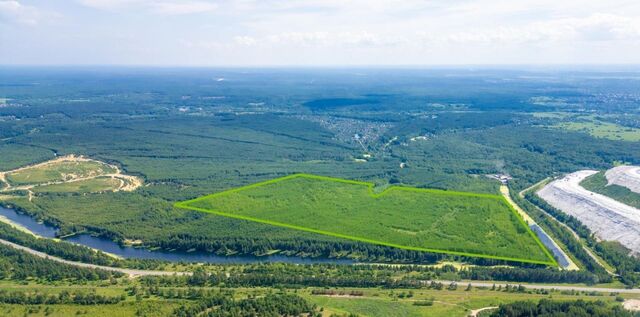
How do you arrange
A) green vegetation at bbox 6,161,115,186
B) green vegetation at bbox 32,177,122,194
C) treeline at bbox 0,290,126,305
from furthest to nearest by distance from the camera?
green vegetation at bbox 6,161,115,186 < green vegetation at bbox 32,177,122,194 < treeline at bbox 0,290,126,305

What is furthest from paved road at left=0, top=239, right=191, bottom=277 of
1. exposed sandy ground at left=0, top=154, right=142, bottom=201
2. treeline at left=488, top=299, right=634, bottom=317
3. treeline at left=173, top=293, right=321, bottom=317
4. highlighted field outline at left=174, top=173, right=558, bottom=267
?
treeline at left=488, top=299, right=634, bottom=317

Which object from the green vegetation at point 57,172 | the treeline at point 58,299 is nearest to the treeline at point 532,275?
the treeline at point 58,299

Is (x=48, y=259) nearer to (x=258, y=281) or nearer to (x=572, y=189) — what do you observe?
(x=258, y=281)

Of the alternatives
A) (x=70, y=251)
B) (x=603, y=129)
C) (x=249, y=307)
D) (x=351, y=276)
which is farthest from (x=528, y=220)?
(x=603, y=129)

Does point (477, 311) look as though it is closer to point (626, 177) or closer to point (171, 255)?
point (171, 255)

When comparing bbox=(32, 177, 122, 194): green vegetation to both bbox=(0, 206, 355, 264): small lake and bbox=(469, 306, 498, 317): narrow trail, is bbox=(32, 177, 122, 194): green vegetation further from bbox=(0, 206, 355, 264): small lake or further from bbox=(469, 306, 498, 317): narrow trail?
Answer: bbox=(469, 306, 498, 317): narrow trail

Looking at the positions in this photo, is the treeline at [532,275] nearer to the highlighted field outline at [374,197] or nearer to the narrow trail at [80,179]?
the highlighted field outline at [374,197]
